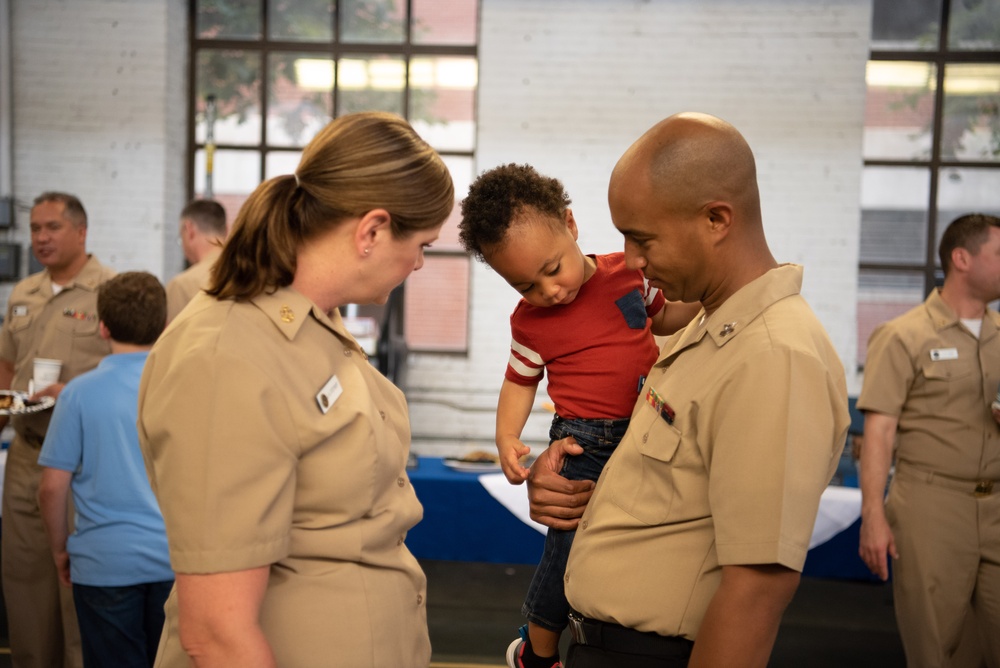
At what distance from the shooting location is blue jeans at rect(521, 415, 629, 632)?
6.48ft

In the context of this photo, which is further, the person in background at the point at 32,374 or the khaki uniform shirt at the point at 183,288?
the khaki uniform shirt at the point at 183,288

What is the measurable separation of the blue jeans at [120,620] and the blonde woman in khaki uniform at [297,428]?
62.6 inches

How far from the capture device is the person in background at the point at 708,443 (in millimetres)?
1314

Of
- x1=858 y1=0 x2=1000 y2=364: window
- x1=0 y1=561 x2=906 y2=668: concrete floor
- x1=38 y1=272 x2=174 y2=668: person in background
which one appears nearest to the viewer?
x1=38 y1=272 x2=174 y2=668: person in background

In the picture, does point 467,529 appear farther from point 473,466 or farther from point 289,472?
point 289,472

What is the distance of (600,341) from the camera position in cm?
199

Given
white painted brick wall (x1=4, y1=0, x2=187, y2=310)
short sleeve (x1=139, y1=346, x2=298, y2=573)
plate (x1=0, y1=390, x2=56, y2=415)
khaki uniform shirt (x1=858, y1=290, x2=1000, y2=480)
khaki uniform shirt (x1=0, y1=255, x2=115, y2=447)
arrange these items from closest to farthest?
short sleeve (x1=139, y1=346, x2=298, y2=573) → plate (x1=0, y1=390, x2=56, y2=415) → khaki uniform shirt (x1=858, y1=290, x2=1000, y2=480) → khaki uniform shirt (x1=0, y1=255, x2=115, y2=447) → white painted brick wall (x1=4, y1=0, x2=187, y2=310)

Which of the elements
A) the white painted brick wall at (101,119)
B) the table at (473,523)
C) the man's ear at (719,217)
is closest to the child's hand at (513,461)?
the man's ear at (719,217)

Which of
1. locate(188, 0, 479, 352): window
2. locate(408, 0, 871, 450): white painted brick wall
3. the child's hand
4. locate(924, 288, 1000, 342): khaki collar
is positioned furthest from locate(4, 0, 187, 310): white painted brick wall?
the child's hand

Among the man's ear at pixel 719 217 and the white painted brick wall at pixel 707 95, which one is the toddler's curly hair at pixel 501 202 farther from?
the white painted brick wall at pixel 707 95

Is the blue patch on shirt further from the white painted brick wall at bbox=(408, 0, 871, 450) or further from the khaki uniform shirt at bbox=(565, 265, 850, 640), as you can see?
the white painted brick wall at bbox=(408, 0, 871, 450)

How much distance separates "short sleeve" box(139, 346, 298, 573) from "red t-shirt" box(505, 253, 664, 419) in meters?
0.85

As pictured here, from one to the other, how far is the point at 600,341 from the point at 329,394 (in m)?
0.80

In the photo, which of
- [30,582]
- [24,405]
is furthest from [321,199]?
[30,582]
